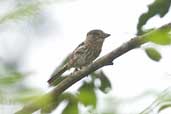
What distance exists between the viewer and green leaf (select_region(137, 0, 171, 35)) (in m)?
1.84

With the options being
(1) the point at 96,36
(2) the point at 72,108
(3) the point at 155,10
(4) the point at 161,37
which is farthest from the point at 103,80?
(1) the point at 96,36

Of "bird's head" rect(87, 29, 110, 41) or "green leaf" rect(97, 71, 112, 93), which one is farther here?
"bird's head" rect(87, 29, 110, 41)

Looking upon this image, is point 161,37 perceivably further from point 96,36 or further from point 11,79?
point 96,36

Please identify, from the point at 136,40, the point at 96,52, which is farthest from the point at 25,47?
the point at 96,52

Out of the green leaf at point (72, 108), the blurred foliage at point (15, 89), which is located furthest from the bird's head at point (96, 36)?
the blurred foliage at point (15, 89)

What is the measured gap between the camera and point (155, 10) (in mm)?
1982

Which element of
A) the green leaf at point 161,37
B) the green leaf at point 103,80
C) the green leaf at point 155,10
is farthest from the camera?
the green leaf at point 103,80

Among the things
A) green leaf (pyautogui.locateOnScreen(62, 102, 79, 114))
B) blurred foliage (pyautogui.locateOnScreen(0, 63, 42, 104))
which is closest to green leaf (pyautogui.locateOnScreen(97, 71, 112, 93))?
green leaf (pyautogui.locateOnScreen(62, 102, 79, 114))

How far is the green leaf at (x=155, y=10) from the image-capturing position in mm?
1839

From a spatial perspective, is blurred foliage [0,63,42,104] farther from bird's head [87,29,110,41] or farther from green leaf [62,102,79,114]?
bird's head [87,29,110,41]

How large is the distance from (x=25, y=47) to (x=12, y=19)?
112 cm

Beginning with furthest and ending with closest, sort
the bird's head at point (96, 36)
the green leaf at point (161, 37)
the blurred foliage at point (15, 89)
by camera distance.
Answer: the bird's head at point (96, 36) → the green leaf at point (161, 37) → the blurred foliage at point (15, 89)

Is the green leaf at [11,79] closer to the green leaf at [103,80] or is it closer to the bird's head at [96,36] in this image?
the green leaf at [103,80]

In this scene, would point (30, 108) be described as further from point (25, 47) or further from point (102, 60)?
point (25, 47)
